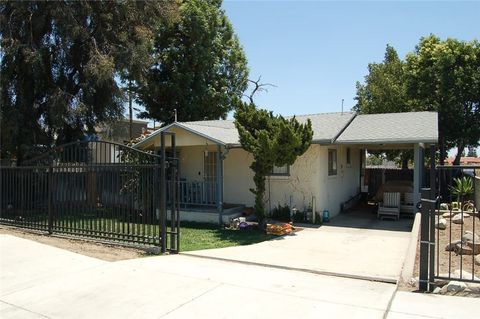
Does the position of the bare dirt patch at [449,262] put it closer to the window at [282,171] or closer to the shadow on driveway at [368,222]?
the shadow on driveway at [368,222]

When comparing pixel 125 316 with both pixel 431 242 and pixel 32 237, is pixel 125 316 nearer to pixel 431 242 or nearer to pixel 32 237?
pixel 431 242

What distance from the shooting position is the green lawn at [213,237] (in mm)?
10562

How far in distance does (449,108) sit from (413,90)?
262cm

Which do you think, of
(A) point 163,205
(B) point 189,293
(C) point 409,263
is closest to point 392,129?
(C) point 409,263

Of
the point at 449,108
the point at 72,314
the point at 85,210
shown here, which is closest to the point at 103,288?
the point at 72,314

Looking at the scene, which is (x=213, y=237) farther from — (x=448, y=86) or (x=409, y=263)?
(x=448, y=86)

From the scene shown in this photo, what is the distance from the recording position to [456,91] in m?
22.9

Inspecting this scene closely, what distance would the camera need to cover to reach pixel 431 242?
6359mm

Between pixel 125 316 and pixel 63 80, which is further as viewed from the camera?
pixel 63 80

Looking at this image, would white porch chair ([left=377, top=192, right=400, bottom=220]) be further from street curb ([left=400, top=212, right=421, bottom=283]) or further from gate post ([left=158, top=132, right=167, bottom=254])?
gate post ([left=158, top=132, right=167, bottom=254])

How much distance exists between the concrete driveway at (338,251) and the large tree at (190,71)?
51.4ft

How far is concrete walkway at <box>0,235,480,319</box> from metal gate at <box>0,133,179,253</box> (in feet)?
4.29

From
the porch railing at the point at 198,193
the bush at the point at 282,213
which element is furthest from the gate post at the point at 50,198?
the bush at the point at 282,213

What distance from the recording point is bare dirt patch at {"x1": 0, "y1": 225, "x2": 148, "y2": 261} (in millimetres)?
8836
